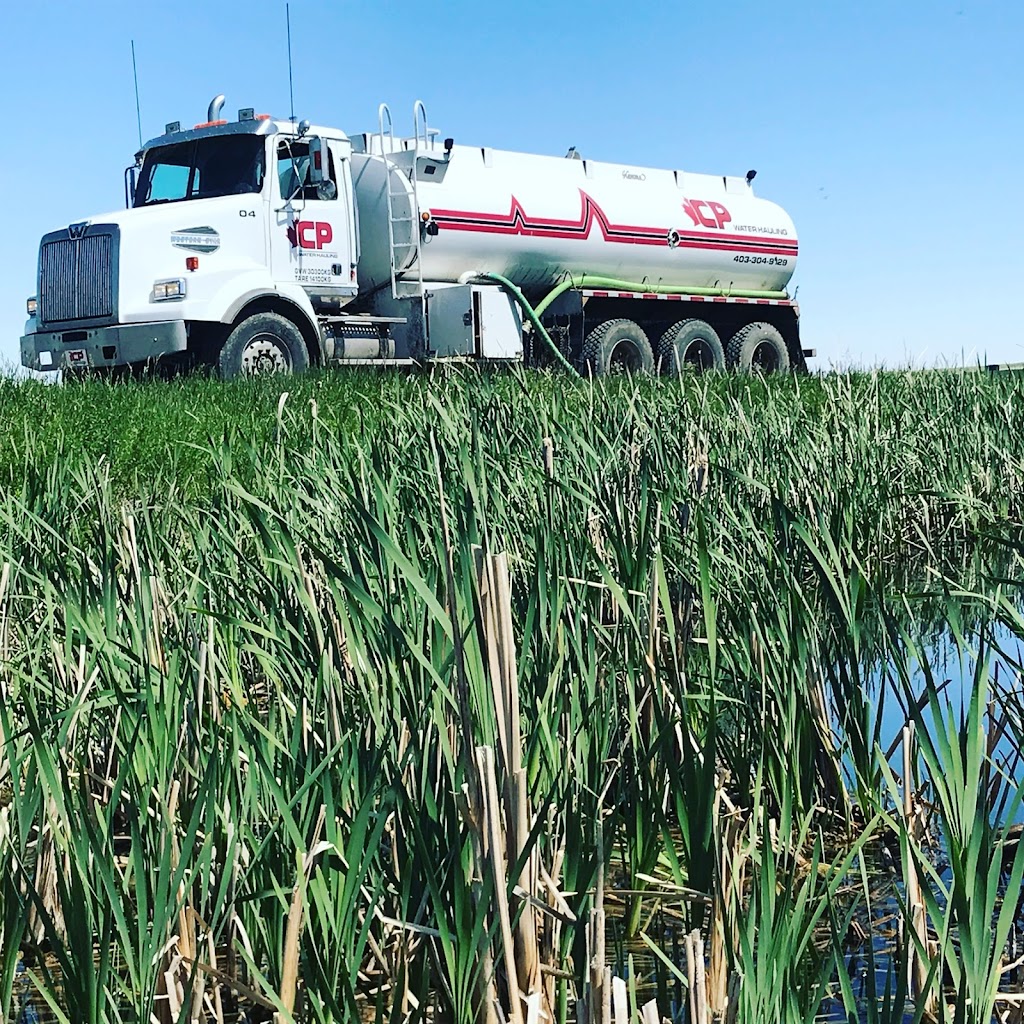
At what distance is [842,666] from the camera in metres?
2.21

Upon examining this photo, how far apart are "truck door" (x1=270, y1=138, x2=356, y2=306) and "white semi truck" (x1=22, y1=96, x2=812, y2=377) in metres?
0.02

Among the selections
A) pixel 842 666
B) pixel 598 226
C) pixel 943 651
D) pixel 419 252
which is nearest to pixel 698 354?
pixel 598 226

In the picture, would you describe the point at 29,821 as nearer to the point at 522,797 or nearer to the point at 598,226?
the point at 522,797

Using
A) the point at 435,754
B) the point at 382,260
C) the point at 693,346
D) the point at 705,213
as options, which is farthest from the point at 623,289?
the point at 435,754

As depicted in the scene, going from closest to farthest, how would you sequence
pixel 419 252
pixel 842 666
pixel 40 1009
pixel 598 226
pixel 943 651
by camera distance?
pixel 40 1009, pixel 842 666, pixel 943 651, pixel 419 252, pixel 598 226

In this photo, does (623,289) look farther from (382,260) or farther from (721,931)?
(721,931)

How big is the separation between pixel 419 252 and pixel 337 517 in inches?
408

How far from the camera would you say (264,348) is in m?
11.9

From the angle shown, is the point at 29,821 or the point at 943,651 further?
the point at 943,651

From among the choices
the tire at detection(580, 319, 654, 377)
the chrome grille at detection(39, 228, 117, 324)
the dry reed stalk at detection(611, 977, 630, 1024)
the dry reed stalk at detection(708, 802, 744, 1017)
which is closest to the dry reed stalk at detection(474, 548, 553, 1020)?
the dry reed stalk at detection(708, 802, 744, 1017)

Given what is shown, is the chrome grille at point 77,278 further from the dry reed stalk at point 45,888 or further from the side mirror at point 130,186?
the dry reed stalk at point 45,888

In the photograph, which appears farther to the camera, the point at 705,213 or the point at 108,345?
the point at 705,213

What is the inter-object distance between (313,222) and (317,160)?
23.2 inches

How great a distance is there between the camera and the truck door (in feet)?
39.6
